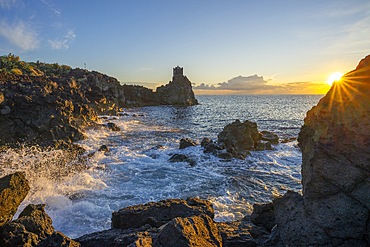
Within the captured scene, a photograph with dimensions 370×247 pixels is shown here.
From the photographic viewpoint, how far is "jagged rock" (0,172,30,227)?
7.08 meters

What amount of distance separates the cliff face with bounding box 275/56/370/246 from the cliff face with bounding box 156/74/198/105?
371 ft

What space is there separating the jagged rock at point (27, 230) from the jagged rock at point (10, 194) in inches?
32.5

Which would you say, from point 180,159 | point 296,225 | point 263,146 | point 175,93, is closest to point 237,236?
point 296,225

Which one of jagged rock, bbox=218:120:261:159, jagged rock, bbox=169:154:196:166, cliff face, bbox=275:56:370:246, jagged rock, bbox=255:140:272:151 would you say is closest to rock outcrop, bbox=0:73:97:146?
jagged rock, bbox=169:154:196:166

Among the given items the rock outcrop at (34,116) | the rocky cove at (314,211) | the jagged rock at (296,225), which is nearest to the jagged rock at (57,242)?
the rocky cove at (314,211)

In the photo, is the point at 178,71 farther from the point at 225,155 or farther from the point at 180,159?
the point at 180,159

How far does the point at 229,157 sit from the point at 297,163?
6428mm

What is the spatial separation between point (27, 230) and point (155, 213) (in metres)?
3.73

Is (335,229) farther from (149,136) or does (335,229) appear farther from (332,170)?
(149,136)

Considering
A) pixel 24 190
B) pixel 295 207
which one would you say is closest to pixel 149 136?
pixel 24 190

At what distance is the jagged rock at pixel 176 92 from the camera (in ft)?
395

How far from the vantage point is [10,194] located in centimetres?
742

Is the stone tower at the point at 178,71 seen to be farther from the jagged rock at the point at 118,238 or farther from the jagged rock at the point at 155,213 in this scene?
the jagged rock at the point at 118,238

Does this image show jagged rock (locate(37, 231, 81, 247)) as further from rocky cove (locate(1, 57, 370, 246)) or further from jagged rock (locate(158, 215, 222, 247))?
jagged rock (locate(158, 215, 222, 247))
